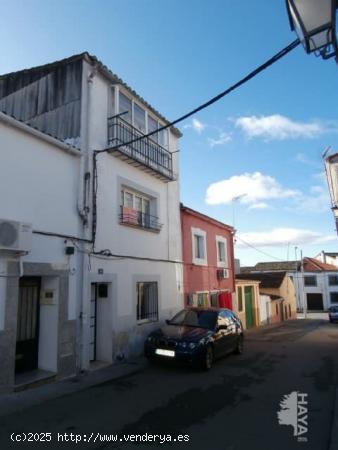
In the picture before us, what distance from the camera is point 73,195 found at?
8570mm

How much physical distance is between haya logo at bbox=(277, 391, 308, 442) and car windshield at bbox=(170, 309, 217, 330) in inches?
128

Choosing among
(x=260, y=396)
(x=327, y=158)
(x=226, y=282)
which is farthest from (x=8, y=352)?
(x=226, y=282)

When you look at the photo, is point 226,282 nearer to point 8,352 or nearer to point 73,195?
point 73,195

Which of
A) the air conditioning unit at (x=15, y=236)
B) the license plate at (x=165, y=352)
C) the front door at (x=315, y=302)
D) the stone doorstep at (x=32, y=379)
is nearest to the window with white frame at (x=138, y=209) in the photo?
the license plate at (x=165, y=352)

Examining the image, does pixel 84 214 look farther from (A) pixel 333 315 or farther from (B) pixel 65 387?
(A) pixel 333 315

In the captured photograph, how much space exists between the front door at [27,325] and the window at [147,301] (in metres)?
3.56

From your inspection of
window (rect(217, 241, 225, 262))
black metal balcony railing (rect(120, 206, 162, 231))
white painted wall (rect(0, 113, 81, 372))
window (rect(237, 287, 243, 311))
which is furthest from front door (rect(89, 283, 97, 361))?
window (rect(237, 287, 243, 311))

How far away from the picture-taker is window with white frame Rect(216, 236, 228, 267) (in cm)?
1789

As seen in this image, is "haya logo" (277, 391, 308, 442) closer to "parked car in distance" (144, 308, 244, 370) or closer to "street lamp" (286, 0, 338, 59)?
"parked car in distance" (144, 308, 244, 370)

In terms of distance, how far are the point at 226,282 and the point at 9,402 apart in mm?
13608

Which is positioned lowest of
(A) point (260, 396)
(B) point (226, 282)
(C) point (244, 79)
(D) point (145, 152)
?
(A) point (260, 396)

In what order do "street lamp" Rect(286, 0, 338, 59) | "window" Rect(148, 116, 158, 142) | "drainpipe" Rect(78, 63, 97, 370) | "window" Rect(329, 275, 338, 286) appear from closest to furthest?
"street lamp" Rect(286, 0, 338, 59) < "drainpipe" Rect(78, 63, 97, 370) < "window" Rect(148, 116, 158, 142) < "window" Rect(329, 275, 338, 286)

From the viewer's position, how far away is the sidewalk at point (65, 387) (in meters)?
5.95

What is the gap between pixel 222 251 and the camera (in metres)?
18.6
